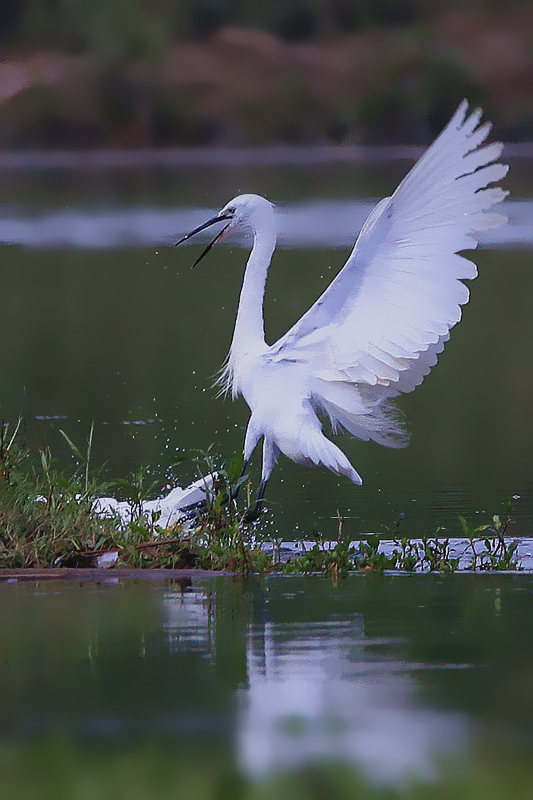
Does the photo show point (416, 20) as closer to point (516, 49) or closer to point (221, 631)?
point (516, 49)

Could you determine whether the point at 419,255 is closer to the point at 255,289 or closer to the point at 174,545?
the point at 255,289

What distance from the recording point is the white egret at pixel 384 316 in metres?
7.13

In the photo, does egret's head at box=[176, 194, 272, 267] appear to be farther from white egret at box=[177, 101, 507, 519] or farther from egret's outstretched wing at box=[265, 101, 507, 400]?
egret's outstretched wing at box=[265, 101, 507, 400]

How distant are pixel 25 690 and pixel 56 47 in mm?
26698

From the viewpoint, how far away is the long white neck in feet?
26.4

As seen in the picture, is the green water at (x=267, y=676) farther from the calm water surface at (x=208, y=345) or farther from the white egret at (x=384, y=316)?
the calm water surface at (x=208, y=345)

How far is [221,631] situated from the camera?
230 inches

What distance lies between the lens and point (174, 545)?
6.87 metres

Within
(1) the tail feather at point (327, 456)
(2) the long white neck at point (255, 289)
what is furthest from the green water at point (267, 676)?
(2) the long white neck at point (255, 289)

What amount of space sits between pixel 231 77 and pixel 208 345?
16665mm

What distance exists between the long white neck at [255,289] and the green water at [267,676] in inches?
66.2

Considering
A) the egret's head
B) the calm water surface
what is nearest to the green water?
the calm water surface

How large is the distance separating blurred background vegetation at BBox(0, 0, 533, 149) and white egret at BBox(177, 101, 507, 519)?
21869mm

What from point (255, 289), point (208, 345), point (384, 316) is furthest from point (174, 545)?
point (208, 345)
